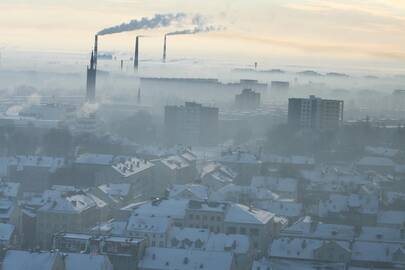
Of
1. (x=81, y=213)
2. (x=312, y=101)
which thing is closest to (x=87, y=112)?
(x=312, y=101)

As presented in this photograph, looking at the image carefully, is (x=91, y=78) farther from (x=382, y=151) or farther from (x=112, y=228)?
(x=112, y=228)

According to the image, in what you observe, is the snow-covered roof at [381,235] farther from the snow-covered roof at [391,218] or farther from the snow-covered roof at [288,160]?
the snow-covered roof at [288,160]

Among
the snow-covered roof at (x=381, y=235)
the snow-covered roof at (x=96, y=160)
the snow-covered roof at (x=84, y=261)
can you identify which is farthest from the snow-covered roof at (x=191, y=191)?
the snow-covered roof at (x=84, y=261)

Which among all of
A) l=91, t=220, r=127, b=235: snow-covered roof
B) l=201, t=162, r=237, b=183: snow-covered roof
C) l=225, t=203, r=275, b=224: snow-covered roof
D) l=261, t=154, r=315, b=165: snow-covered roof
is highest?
l=225, t=203, r=275, b=224: snow-covered roof

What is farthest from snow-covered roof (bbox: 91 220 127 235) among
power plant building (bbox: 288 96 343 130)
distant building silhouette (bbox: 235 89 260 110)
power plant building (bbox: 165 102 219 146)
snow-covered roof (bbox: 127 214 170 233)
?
distant building silhouette (bbox: 235 89 260 110)

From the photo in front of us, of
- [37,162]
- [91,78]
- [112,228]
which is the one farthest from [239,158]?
[91,78]

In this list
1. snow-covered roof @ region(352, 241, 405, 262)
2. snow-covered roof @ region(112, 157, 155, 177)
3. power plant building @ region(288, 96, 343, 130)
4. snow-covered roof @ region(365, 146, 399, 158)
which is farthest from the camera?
power plant building @ region(288, 96, 343, 130)

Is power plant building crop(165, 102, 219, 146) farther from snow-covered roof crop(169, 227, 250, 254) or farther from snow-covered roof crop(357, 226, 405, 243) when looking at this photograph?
snow-covered roof crop(169, 227, 250, 254)
